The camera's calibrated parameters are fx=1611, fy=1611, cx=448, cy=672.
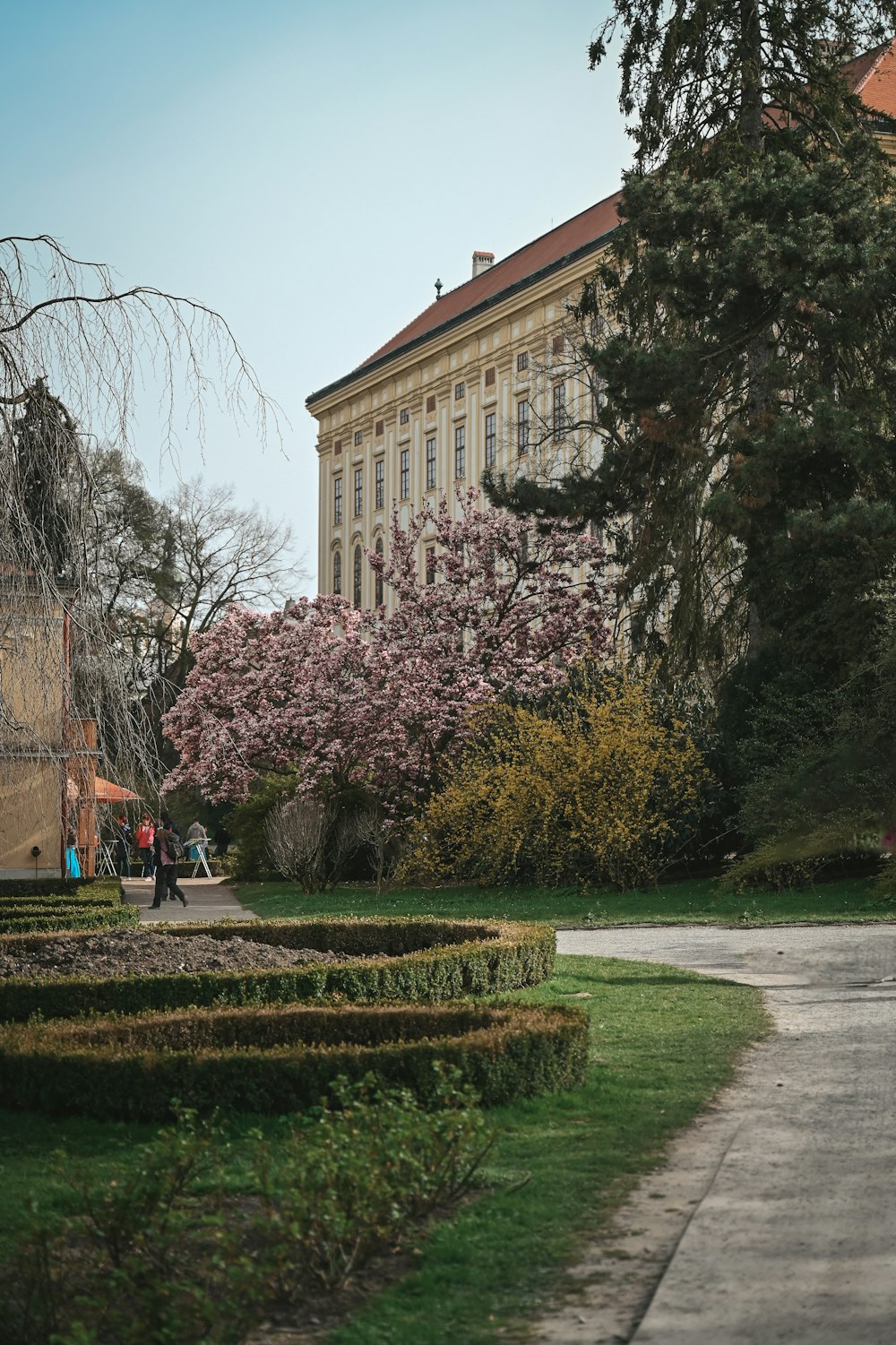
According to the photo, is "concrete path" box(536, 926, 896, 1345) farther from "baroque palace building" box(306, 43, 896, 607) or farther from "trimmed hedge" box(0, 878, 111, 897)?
"baroque palace building" box(306, 43, 896, 607)

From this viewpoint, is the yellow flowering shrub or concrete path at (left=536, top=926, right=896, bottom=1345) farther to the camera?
the yellow flowering shrub

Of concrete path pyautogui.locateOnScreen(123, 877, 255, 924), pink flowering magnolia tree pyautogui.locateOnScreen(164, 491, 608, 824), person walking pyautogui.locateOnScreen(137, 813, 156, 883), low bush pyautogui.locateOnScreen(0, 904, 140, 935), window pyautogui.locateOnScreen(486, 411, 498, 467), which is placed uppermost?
window pyautogui.locateOnScreen(486, 411, 498, 467)

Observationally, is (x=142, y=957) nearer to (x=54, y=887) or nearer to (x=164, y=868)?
(x=54, y=887)

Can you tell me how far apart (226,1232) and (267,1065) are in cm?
250

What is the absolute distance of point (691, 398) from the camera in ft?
85.3

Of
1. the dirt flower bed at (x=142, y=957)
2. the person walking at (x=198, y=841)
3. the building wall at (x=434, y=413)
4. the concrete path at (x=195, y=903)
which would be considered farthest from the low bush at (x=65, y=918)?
the building wall at (x=434, y=413)

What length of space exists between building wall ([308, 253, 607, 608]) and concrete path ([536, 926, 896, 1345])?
49609 mm

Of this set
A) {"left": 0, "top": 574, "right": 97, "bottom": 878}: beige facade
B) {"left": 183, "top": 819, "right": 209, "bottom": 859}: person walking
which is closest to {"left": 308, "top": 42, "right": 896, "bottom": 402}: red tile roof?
{"left": 183, "top": 819, "right": 209, "bottom": 859}: person walking

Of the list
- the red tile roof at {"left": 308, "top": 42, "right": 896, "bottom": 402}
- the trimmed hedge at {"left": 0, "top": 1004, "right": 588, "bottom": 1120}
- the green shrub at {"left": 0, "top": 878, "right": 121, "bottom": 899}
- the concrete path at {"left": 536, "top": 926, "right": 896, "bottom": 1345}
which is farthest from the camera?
the red tile roof at {"left": 308, "top": 42, "right": 896, "bottom": 402}

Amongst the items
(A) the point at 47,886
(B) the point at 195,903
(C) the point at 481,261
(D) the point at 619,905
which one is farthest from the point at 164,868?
(C) the point at 481,261

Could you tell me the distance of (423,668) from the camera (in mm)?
32688

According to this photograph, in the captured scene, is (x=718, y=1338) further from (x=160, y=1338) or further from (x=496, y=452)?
(x=496, y=452)

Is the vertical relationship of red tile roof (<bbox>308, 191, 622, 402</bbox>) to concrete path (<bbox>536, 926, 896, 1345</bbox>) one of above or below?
above

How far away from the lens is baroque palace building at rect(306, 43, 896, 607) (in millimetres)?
61219
